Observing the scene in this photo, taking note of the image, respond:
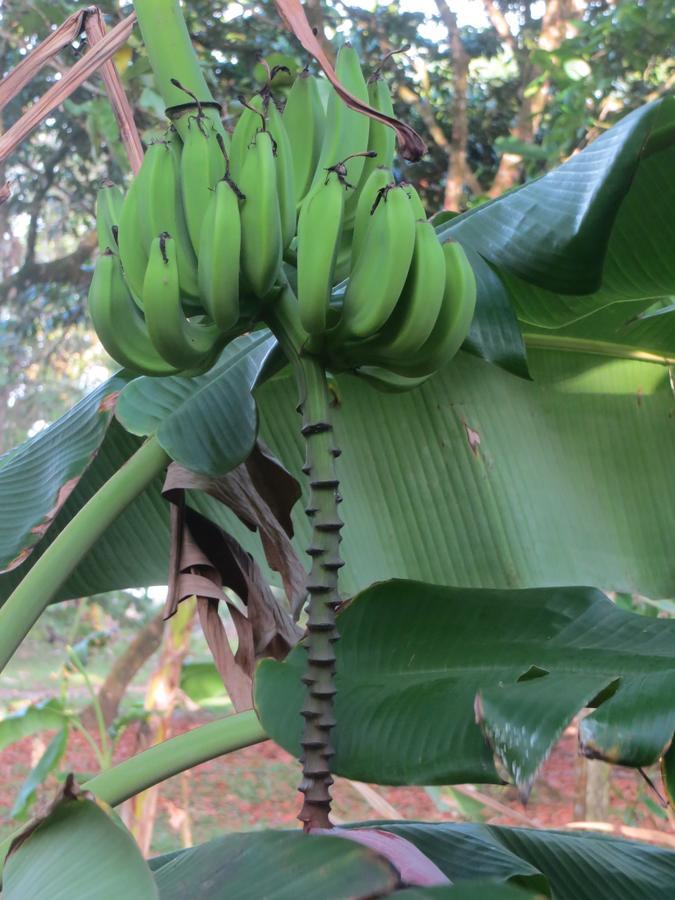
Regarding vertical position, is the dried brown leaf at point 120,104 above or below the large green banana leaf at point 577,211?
above

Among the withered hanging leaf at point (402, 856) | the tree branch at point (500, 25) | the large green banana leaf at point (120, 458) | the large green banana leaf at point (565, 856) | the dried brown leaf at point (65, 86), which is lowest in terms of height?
the large green banana leaf at point (565, 856)

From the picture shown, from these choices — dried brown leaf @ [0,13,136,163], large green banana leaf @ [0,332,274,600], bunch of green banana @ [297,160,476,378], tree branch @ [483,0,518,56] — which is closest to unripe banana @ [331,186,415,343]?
bunch of green banana @ [297,160,476,378]

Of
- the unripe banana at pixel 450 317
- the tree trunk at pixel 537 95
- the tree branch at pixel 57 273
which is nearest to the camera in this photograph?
the unripe banana at pixel 450 317

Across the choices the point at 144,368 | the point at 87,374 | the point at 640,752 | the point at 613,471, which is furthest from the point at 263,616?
the point at 87,374

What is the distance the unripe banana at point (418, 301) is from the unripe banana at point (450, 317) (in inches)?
0.7

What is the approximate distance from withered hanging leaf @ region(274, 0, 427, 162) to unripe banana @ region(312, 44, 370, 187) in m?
0.14

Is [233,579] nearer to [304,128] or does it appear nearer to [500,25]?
[304,128]

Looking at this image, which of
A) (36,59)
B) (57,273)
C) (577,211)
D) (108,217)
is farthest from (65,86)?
(57,273)

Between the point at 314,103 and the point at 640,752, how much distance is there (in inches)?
25.6

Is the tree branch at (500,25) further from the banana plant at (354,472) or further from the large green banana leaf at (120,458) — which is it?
the large green banana leaf at (120,458)

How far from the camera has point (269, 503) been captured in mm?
893

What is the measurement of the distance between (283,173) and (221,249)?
0.13 metres

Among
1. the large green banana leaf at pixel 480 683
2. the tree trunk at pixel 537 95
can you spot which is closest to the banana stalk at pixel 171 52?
the large green banana leaf at pixel 480 683

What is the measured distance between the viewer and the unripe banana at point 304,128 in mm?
867
